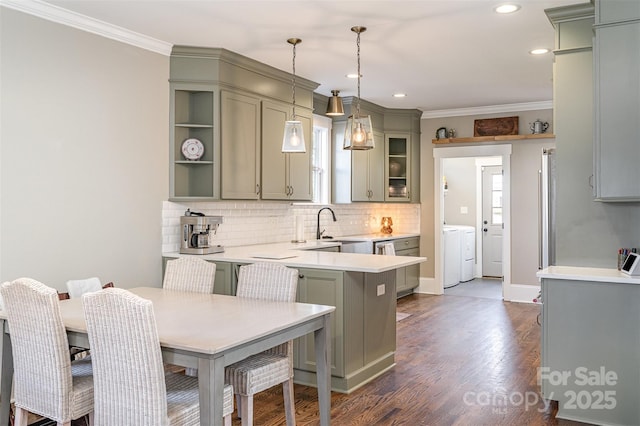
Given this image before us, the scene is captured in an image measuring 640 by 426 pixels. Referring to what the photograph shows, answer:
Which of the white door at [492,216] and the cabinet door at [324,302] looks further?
the white door at [492,216]

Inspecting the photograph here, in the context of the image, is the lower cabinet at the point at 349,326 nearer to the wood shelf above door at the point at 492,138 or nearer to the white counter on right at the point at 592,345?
the white counter on right at the point at 592,345

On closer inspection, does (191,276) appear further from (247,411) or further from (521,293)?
(521,293)

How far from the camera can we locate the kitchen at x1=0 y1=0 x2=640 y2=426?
3.42 meters

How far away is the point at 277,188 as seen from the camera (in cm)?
532

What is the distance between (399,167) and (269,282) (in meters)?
4.81

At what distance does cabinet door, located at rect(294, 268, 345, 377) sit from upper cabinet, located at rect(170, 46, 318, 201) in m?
1.29

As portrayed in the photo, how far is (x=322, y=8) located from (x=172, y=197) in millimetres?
2033

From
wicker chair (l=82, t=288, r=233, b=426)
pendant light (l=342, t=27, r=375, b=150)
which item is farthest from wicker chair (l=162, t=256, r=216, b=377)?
pendant light (l=342, t=27, r=375, b=150)

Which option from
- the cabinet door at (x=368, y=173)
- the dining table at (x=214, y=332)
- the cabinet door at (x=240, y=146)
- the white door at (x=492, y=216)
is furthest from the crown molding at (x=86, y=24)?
the white door at (x=492, y=216)

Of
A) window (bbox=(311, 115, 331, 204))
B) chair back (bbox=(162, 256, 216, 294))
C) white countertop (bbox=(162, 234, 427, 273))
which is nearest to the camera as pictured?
chair back (bbox=(162, 256, 216, 294))

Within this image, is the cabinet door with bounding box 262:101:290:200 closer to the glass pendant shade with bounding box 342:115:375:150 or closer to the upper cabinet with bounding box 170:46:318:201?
the upper cabinet with bounding box 170:46:318:201

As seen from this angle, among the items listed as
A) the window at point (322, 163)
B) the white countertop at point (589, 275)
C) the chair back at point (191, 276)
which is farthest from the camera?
the window at point (322, 163)

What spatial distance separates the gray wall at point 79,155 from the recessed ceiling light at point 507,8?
268 centimetres

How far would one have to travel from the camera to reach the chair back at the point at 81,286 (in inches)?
140
